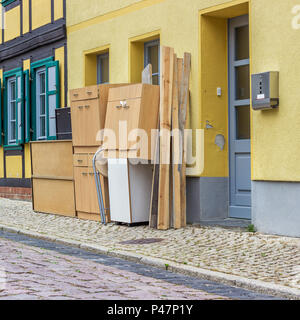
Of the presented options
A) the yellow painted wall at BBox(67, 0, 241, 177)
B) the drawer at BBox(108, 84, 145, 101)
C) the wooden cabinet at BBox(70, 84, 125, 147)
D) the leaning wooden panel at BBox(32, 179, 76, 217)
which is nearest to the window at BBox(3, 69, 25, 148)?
the yellow painted wall at BBox(67, 0, 241, 177)

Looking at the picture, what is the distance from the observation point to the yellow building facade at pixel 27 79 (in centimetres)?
1454

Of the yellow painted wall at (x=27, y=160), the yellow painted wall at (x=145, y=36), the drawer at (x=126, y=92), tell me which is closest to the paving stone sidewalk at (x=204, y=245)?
the yellow painted wall at (x=145, y=36)

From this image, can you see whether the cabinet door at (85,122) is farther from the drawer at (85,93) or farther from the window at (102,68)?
the window at (102,68)

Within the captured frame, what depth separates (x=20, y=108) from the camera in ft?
52.9

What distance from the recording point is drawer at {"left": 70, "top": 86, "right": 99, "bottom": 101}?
1051cm

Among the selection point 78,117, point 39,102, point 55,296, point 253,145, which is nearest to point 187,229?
point 253,145

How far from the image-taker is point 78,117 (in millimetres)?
10984

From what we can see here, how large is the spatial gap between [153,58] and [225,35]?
6.30ft

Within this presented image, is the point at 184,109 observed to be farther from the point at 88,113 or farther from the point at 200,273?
the point at 200,273

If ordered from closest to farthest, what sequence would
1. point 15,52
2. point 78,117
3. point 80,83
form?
point 78,117 < point 80,83 < point 15,52

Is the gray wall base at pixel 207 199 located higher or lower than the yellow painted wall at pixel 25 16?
lower

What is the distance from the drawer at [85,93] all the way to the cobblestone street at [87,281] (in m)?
3.38

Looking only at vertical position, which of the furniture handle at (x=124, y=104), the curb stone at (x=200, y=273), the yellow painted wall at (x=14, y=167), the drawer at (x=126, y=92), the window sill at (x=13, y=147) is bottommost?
the curb stone at (x=200, y=273)
